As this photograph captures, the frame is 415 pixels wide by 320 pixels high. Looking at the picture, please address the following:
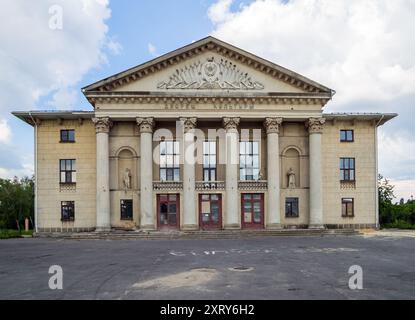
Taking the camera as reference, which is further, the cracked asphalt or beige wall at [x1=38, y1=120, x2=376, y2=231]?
beige wall at [x1=38, y1=120, x2=376, y2=231]

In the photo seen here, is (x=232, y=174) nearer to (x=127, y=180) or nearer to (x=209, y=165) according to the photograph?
(x=209, y=165)

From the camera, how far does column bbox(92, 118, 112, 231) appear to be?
30.6 m

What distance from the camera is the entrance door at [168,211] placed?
106ft

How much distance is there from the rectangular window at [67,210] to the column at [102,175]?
3.29 meters

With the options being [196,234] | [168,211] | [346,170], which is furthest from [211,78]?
[346,170]

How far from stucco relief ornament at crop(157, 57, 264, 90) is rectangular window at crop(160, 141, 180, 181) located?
534cm

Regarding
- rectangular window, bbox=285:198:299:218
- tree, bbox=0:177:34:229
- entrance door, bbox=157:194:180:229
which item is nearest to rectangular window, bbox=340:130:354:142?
rectangular window, bbox=285:198:299:218

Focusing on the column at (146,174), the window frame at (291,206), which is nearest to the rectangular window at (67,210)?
the column at (146,174)

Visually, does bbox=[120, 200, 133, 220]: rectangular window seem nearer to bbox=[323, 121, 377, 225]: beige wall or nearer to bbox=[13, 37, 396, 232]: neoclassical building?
bbox=[13, 37, 396, 232]: neoclassical building

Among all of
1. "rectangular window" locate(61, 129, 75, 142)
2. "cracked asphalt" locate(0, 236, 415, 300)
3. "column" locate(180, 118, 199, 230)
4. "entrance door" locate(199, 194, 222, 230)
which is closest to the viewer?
"cracked asphalt" locate(0, 236, 415, 300)

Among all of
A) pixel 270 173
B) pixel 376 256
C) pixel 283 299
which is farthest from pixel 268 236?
pixel 283 299

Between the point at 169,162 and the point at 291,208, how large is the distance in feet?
37.3

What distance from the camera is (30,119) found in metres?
32.8

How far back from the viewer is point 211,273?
1300 cm
